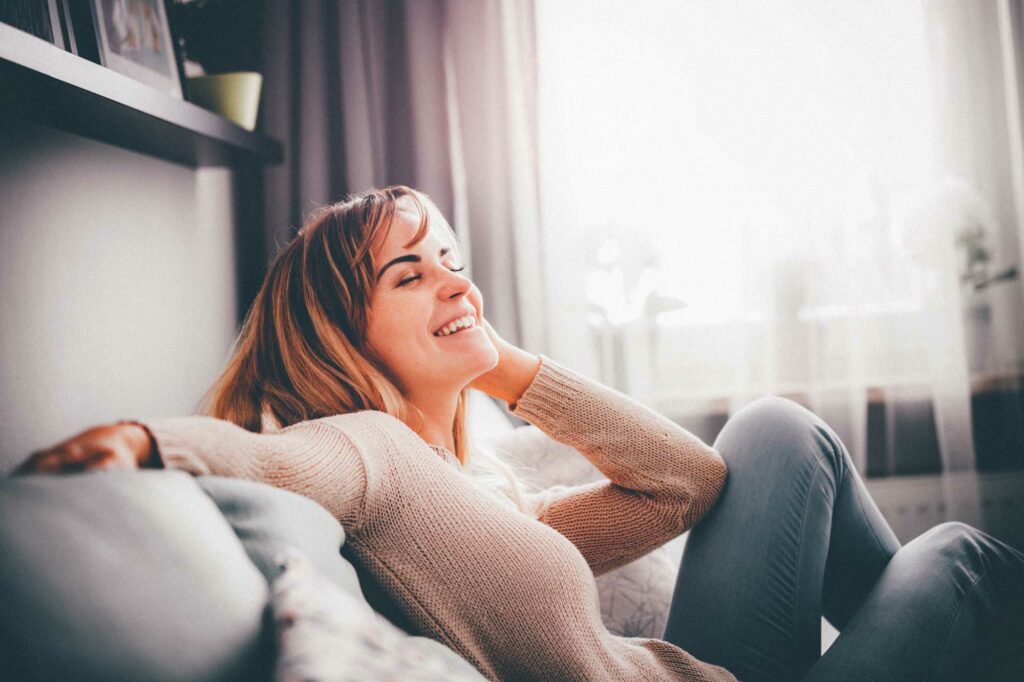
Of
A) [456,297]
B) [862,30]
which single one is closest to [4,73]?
[456,297]

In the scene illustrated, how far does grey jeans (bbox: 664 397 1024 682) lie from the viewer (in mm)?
939

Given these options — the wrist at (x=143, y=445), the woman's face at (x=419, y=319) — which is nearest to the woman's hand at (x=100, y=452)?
the wrist at (x=143, y=445)

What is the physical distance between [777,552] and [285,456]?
699mm

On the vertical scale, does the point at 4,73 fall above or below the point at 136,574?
above

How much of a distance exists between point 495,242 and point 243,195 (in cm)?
74

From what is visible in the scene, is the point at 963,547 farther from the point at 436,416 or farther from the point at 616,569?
the point at 436,416

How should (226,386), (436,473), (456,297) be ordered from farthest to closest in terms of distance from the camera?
(456,297)
(226,386)
(436,473)

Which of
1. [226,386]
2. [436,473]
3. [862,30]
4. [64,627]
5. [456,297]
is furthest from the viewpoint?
[862,30]

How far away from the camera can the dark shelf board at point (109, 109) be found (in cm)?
106

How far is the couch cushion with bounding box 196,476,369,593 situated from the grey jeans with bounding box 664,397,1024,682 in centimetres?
61

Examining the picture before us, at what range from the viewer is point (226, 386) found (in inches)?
39.0

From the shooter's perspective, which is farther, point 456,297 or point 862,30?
point 862,30

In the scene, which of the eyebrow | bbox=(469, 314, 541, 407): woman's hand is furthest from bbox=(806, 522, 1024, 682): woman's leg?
the eyebrow

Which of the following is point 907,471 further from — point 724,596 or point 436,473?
point 436,473
